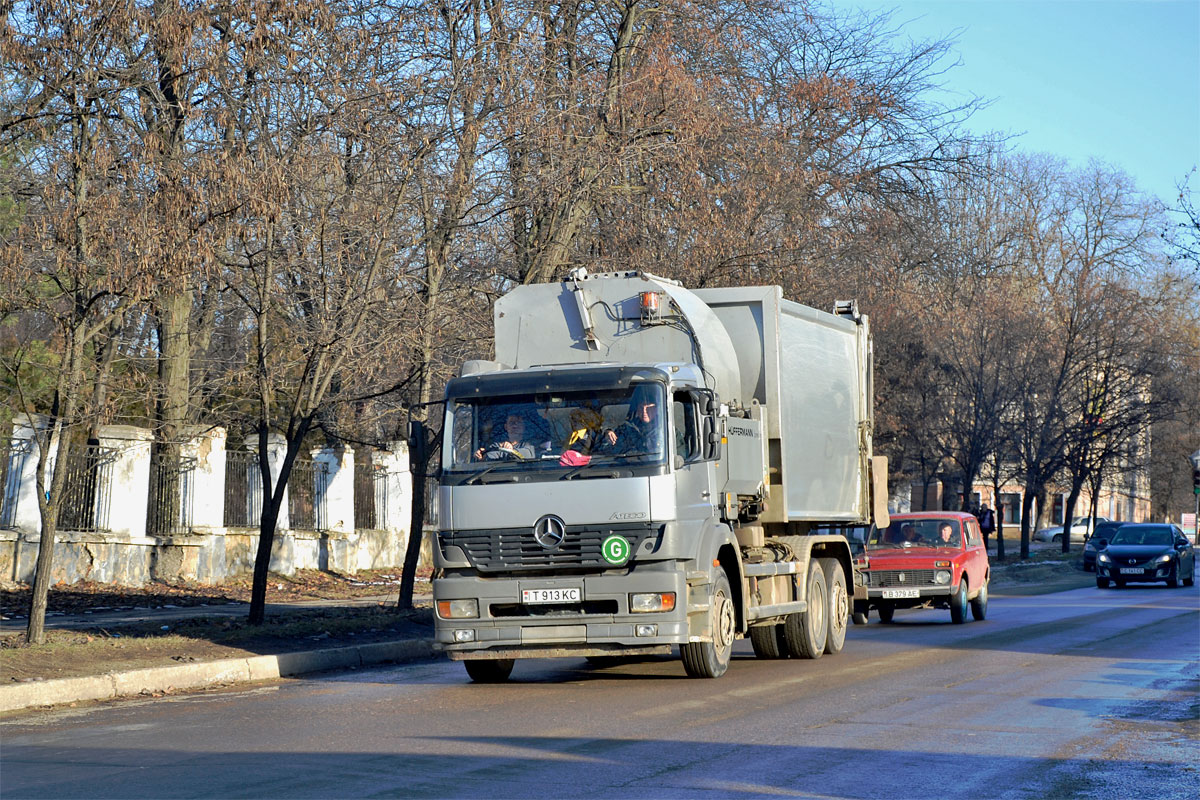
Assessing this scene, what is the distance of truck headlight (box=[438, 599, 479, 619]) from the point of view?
12219 millimetres

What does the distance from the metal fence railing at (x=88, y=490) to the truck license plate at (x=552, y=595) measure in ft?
40.5

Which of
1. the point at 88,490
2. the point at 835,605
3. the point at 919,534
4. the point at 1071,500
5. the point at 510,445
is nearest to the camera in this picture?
the point at 510,445

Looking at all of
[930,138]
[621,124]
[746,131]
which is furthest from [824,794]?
[930,138]

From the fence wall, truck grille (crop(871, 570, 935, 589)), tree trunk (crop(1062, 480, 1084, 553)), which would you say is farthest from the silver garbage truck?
tree trunk (crop(1062, 480, 1084, 553))

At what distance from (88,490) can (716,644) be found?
13.4 meters

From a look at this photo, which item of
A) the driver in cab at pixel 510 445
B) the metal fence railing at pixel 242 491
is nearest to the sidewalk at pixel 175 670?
the driver in cab at pixel 510 445

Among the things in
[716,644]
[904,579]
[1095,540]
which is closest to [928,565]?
[904,579]

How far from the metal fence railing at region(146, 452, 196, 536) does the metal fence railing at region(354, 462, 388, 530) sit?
6341mm

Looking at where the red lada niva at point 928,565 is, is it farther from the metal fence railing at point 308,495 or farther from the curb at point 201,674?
the metal fence railing at point 308,495

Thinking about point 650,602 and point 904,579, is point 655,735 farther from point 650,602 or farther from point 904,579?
point 904,579

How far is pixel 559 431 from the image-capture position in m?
12.2

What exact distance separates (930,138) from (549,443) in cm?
2136

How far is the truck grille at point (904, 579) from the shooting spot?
20766mm

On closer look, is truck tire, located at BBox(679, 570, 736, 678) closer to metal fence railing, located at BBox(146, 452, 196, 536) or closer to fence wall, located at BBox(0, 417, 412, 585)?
fence wall, located at BBox(0, 417, 412, 585)
